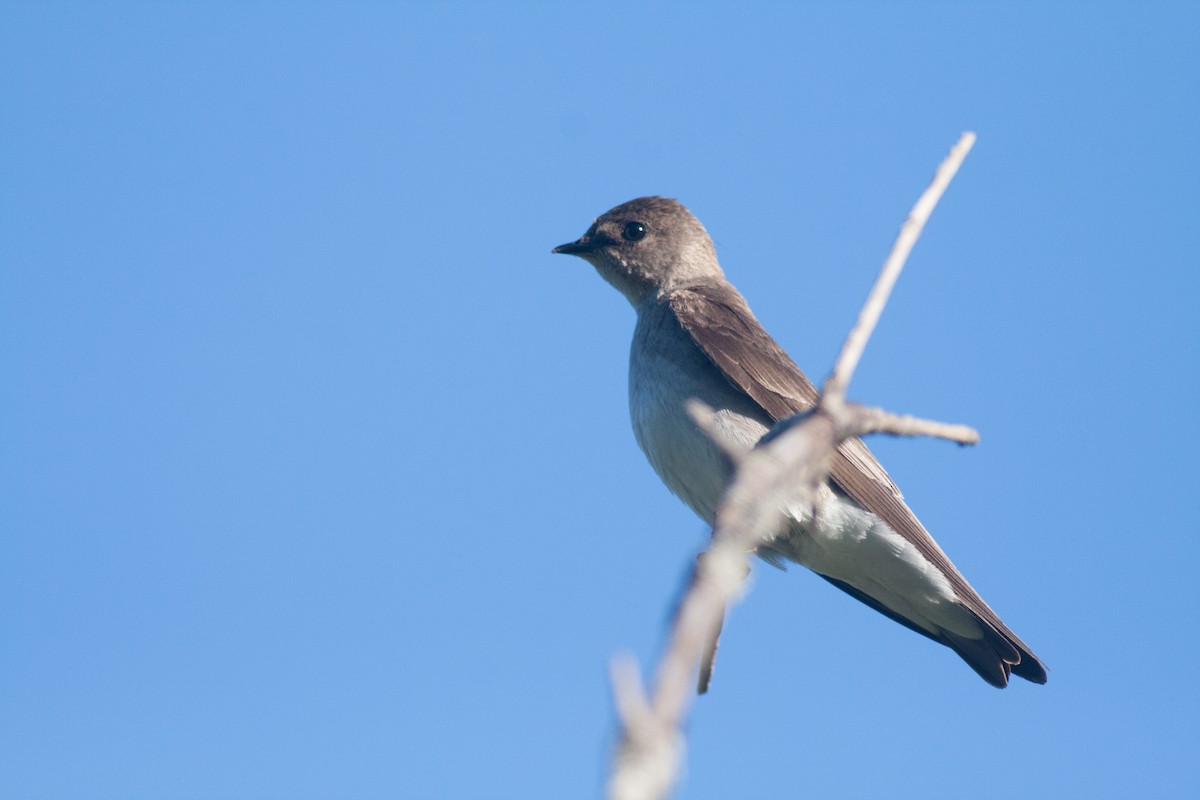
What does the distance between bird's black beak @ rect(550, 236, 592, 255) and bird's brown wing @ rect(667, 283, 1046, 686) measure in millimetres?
1506

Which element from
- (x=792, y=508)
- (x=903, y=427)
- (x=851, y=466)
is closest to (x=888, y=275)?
(x=903, y=427)

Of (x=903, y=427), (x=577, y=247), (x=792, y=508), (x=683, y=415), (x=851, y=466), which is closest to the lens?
(x=903, y=427)

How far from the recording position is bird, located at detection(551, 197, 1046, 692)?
21.5 feet

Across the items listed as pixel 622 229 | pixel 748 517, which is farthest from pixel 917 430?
pixel 622 229

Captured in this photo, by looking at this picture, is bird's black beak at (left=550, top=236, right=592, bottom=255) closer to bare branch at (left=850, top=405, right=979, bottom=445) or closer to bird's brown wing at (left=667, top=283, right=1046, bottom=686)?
bird's brown wing at (left=667, top=283, right=1046, bottom=686)

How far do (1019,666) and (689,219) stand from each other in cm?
418

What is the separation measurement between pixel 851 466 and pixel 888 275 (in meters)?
4.63

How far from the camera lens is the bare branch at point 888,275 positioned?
2061mm

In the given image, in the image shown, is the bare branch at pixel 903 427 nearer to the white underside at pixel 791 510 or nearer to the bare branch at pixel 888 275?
the bare branch at pixel 888 275

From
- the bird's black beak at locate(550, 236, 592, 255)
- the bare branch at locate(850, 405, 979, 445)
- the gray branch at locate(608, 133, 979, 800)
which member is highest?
the bird's black beak at locate(550, 236, 592, 255)

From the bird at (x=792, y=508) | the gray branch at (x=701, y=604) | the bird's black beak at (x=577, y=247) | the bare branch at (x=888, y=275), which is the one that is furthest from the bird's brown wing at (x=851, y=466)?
the gray branch at (x=701, y=604)

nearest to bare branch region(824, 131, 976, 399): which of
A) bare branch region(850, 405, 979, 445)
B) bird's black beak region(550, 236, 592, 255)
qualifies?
bare branch region(850, 405, 979, 445)

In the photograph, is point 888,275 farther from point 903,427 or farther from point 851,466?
point 851,466

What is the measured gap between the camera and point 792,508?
6.39 m
